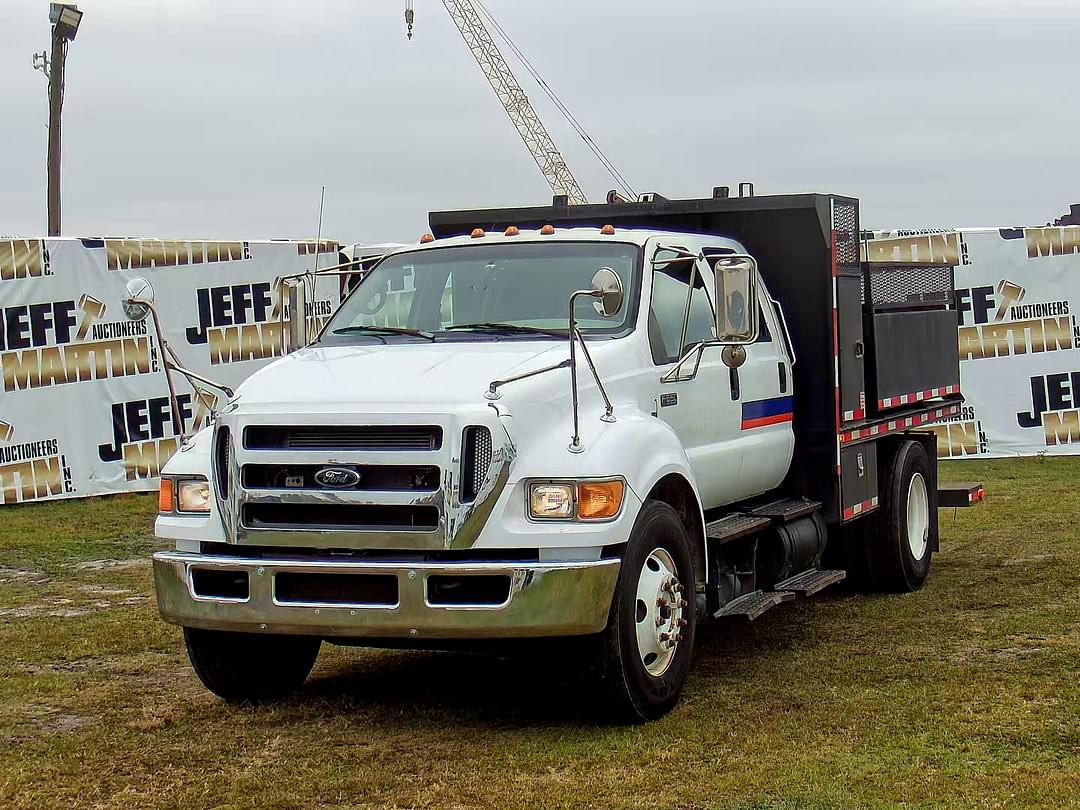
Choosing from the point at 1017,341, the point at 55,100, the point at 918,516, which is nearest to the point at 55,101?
the point at 55,100

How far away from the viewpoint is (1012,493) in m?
15.1

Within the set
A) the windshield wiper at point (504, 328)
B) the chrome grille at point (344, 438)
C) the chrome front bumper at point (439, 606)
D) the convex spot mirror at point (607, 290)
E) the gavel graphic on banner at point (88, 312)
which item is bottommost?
the chrome front bumper at point (439, 606)

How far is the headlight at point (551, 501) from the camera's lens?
618cm

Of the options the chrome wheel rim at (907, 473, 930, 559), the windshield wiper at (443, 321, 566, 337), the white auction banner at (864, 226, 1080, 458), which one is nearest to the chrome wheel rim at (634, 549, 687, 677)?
the windshield wiper at (443, 321, 566, 337)

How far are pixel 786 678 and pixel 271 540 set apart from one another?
2644mm

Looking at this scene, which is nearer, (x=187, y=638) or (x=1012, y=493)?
(x=187, y=638)

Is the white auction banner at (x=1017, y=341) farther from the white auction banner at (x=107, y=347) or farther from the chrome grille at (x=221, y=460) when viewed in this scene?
the chrome grille at (x=221, y=460)

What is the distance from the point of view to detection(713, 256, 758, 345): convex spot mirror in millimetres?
6996

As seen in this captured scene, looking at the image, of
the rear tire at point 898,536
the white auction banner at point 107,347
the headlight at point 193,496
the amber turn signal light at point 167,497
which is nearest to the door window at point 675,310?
the headlight at point 193,496

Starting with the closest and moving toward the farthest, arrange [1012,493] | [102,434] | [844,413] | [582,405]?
[582,405] → [844,413] → [1012,493] → [102,434]

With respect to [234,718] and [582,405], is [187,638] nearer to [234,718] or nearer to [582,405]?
[234,718]

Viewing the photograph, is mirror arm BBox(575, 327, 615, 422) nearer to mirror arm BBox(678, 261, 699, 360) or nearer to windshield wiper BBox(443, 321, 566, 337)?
windshield wiper BBox(443, 321, 566, 337)

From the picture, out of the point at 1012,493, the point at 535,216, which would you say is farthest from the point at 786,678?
the point at 1012,493

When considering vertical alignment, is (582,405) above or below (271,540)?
above
